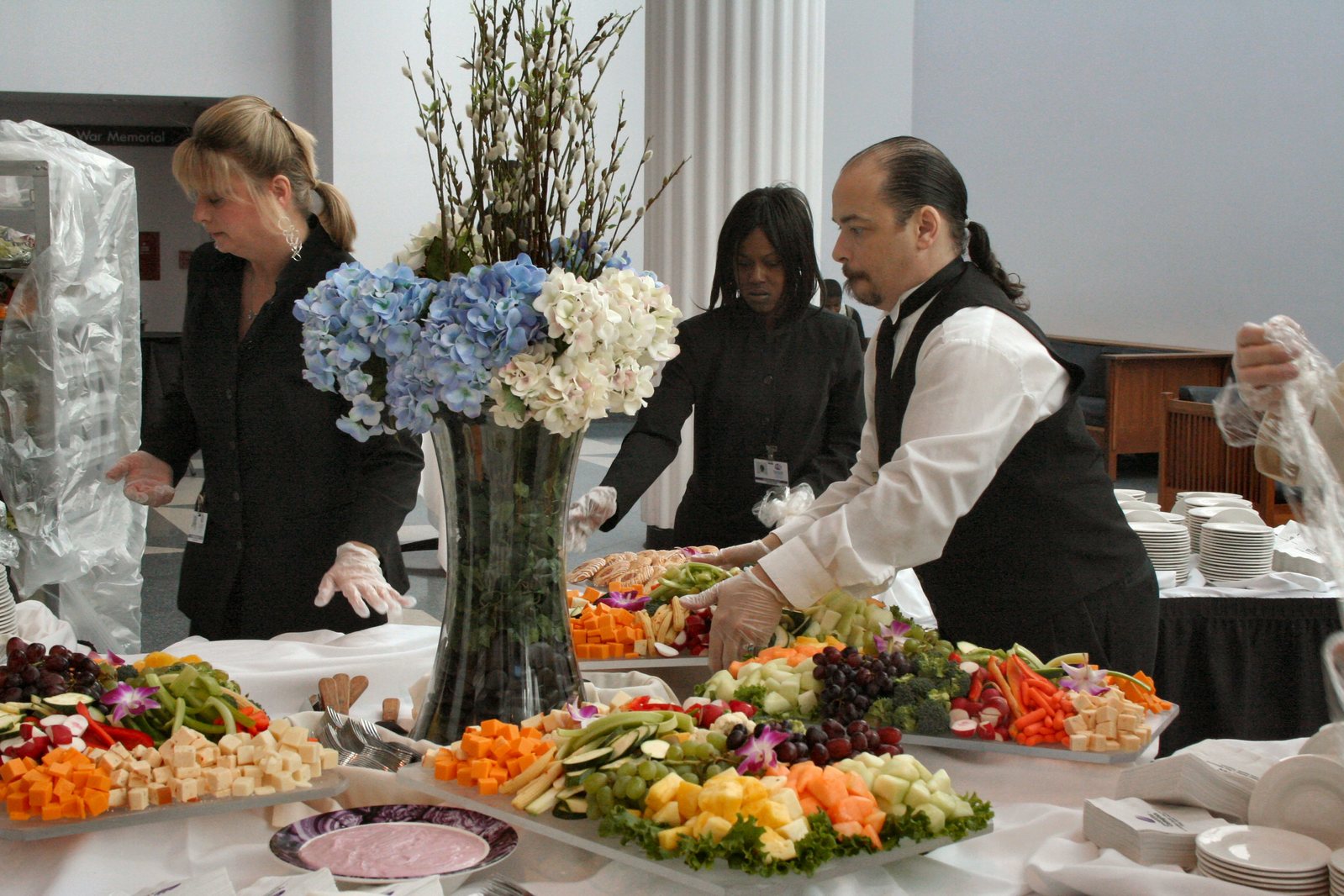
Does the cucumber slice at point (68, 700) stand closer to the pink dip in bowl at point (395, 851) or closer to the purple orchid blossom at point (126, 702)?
the purple orchid blossom at point (126, 702)

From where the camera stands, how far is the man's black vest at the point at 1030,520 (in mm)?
1841

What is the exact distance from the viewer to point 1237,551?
275cm

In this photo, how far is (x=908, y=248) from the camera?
188 centimetres

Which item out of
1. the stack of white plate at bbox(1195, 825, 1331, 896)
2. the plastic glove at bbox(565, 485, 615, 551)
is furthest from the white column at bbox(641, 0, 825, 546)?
the stack of white plate at bbox(1195, 825, 1331, 896)

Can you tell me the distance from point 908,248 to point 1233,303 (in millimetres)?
7702

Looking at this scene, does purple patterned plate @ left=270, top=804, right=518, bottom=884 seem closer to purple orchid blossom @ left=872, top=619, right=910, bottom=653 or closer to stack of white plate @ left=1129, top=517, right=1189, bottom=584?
purple orchid blossom @ left=872, top=619, right=910, bottom=653

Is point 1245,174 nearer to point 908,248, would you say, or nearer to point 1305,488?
point 908,248

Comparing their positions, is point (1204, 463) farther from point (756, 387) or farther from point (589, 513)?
point (589, 513)

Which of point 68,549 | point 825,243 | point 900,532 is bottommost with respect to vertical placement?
point 68,549

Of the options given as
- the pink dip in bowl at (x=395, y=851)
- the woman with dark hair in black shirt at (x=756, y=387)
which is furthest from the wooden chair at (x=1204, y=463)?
the pink dip in bowl at (x=395, y=851)

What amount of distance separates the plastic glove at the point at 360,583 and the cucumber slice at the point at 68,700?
0.96 feet

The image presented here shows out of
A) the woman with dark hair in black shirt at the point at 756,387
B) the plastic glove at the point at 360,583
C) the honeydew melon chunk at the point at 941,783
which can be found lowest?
the honeydew melon chunk at the point at 941,783

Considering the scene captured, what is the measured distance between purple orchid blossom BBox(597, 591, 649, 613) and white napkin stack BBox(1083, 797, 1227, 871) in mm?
852

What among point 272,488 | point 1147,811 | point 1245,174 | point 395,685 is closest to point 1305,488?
point 1147,811
